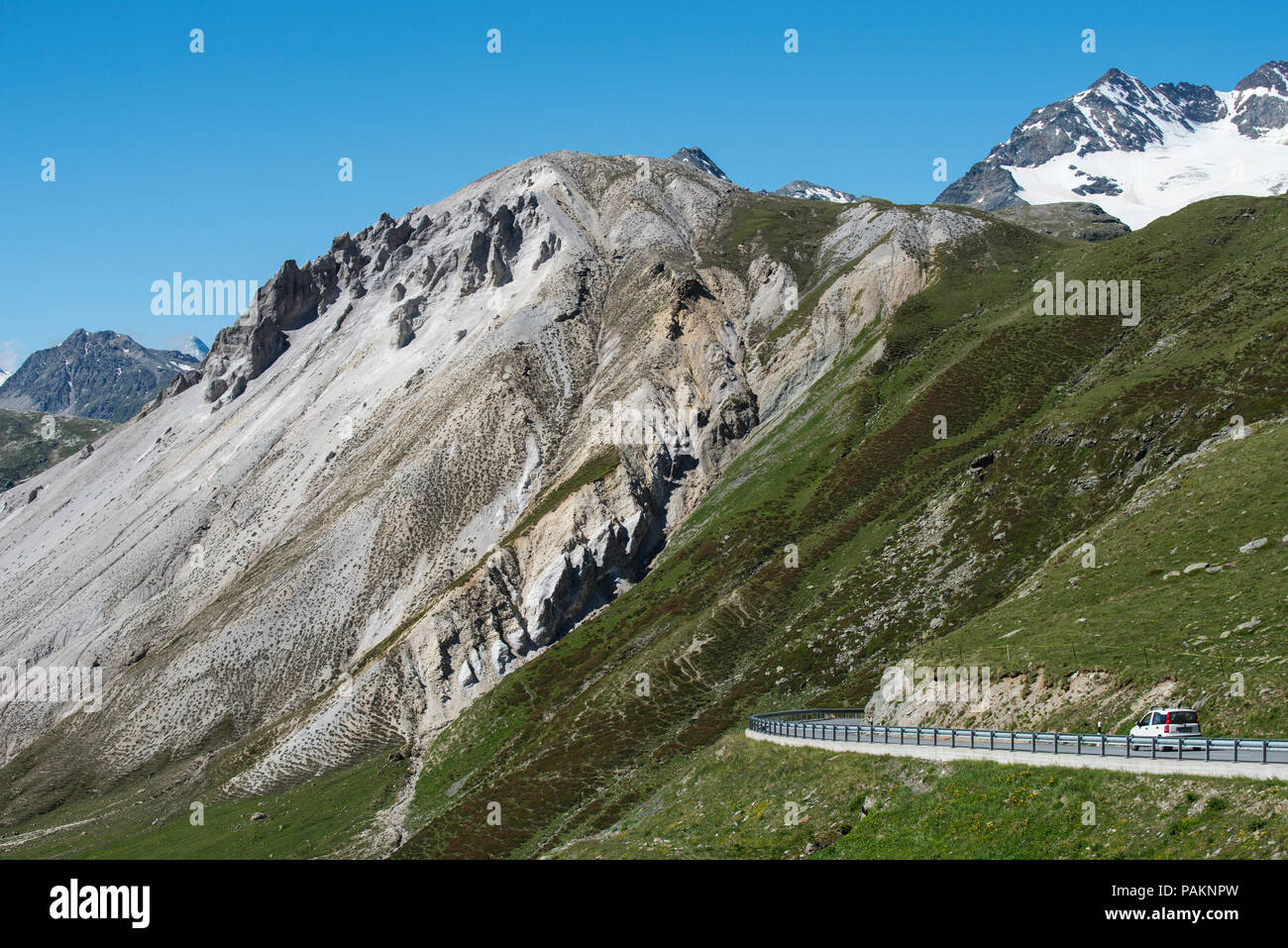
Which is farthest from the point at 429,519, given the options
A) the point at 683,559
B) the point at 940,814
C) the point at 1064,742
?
the point at 1064,742

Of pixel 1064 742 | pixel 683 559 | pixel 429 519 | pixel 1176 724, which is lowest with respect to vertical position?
pixel 1064 742

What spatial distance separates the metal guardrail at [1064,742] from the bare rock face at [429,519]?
78.2 meters

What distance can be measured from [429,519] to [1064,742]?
4799 inches

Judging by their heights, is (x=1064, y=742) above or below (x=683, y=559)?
below

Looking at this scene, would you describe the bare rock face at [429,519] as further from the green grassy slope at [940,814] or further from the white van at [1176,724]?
the white van at [1176,724]

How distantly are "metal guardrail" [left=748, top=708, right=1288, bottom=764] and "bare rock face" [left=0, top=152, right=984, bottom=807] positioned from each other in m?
78.2

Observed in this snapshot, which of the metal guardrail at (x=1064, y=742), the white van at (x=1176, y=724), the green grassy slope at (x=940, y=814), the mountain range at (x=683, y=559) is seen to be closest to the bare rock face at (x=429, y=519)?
the mountain range at (x=683, y=559)

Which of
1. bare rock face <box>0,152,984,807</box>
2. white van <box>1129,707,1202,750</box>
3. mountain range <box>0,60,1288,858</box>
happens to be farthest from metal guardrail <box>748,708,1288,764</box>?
bare rock face <box>0,152,984,807</box>

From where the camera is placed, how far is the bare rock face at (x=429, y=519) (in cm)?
13300

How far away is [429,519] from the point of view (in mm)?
153625

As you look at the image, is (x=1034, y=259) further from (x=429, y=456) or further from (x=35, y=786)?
(x=35, y=786)

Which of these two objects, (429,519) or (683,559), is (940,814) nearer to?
(683,559)

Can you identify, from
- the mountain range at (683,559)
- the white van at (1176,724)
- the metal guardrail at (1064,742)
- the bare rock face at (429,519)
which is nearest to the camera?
the metal guardrail at (1064,742)
